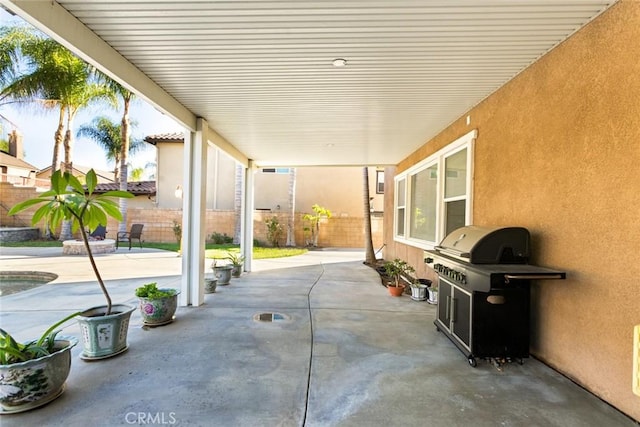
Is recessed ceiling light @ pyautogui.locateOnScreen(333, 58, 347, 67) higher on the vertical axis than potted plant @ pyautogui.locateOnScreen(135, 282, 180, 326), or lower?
higher

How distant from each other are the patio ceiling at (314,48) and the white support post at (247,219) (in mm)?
3413

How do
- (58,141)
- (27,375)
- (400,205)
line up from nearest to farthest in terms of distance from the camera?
(27,375)
(400,205)
(58,141)

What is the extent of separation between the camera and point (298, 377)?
2.73 m

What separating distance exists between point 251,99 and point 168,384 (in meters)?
3.40

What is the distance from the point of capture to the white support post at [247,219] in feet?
25.8

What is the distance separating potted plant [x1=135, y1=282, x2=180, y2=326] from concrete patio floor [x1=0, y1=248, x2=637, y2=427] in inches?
5.2

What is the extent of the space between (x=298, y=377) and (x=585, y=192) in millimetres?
2944

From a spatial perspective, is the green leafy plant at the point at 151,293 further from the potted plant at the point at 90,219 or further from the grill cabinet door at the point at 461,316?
the grill cabinet door at the point at 461,316

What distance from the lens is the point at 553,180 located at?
2852mm

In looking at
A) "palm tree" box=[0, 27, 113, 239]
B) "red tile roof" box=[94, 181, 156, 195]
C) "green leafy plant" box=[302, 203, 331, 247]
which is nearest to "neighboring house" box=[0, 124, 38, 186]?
"red tile roof" box=[94, 181, 156, 195]

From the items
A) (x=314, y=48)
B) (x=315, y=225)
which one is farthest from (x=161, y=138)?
(x=314, y=48)

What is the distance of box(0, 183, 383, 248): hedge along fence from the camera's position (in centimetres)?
1451

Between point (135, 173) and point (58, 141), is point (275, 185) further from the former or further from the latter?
point (135, 173)

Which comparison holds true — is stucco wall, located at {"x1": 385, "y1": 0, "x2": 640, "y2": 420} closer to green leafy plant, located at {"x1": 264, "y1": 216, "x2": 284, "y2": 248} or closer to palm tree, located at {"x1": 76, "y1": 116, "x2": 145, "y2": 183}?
green leafy plant, located at {"x1": 264, "y1": 216, "x2": 284, "y2": 248}
